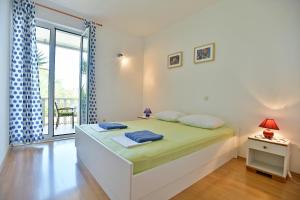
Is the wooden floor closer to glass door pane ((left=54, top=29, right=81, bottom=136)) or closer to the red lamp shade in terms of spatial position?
the red lamp shade

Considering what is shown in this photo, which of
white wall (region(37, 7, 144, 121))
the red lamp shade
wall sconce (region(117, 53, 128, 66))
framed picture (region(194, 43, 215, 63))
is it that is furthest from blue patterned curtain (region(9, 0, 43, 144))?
the red lamp shade

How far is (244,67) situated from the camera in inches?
111

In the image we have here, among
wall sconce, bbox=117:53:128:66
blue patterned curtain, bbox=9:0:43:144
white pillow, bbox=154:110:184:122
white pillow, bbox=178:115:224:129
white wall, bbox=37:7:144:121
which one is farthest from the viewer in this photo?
wall sconce, bbox=117:53:128:66

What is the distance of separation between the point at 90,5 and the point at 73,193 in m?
3.37

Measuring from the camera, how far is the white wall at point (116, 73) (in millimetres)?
4184

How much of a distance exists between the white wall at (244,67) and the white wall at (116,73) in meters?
1.30

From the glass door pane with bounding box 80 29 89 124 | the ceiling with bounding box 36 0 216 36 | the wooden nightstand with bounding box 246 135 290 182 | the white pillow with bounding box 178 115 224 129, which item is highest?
the ceiling with bounding box 36 0 216 36

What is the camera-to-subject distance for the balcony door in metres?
3.56

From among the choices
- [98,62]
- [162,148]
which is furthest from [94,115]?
[162,148]

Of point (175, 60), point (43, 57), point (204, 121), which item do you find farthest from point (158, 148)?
point (43, 57)

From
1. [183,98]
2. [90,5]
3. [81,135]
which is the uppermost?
[90,5]

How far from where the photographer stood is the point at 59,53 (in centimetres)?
378

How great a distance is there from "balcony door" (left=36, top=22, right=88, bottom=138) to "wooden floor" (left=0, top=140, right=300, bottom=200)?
1329 millimetres

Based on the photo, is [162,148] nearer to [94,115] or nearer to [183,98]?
[183,98]
